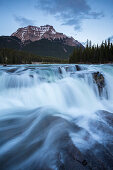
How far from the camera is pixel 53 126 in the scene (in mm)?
3400

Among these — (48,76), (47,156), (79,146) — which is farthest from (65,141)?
(48,76)

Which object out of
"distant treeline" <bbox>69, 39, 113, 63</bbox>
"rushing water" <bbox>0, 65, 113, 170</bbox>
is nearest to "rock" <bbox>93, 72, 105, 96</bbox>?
"rushing water" <bbox>0, 65, 113, 170</bbox>

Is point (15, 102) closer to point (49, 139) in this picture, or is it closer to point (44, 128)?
point (44, 128)

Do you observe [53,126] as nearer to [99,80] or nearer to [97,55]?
[99,80]

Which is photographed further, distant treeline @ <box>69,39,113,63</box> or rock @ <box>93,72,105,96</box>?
distant treeline @ <box>69,39,113,63</box>

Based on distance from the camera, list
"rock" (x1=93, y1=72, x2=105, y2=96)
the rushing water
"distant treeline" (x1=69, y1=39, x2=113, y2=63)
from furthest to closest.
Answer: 1. "distant treeline" (x1=69, y1=39, x2=113, y2=63)
2. "rock" (x1=93, y1=72, x2=105, y2=96)
3. the rushing water

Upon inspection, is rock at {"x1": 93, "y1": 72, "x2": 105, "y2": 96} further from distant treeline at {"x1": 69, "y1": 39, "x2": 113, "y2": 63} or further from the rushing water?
distant treeline at {"x1": 69, "y1": 39, "x2": 113, "y2": 63}

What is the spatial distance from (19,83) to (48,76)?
2.23 m

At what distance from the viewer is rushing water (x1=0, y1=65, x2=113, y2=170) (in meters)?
2.12

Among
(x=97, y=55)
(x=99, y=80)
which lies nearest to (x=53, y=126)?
(x=99, y=80)

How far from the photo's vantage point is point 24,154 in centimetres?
241

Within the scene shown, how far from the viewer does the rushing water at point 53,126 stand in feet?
6.97

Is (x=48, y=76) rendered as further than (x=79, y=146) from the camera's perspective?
Yes

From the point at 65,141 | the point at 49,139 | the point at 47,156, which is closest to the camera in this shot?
the point at 47,156
